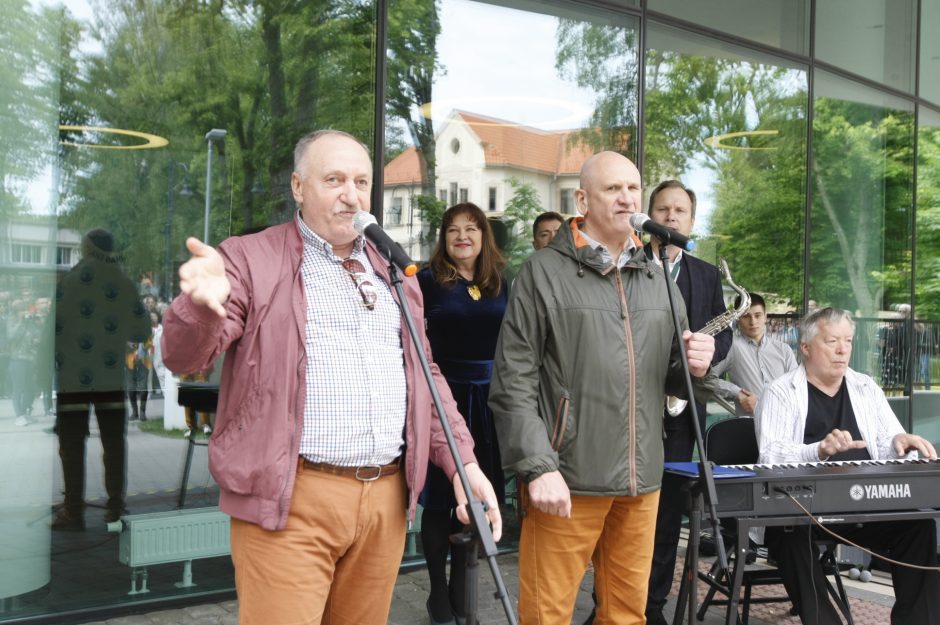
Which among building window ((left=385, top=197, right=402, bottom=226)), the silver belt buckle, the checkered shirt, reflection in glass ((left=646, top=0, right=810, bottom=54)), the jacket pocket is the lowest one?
the silver belt buckle

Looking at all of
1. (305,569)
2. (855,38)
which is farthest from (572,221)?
(855,38)

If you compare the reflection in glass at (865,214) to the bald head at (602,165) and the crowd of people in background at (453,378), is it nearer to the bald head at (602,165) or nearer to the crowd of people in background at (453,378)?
the crowd of people in background at (453,378)

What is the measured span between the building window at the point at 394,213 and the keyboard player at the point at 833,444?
2.39 meters

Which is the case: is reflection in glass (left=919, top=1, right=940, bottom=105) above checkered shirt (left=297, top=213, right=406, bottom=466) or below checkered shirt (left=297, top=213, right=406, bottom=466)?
above

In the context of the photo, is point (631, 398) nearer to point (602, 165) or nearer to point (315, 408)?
point (602, 165)

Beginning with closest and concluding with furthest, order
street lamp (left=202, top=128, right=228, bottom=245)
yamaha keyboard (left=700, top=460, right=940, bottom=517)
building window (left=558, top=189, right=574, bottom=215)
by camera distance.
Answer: yamaha keyboard (left=700, top=460, right=940, bottom=517)
street lamp (left=202, top=128, right=228, bottom=245)
building window (left=558, top=189, right=574, bottom=215)

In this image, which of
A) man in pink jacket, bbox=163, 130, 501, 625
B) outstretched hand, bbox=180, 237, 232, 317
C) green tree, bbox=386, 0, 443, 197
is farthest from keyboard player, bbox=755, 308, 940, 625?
outstretched hand, bbox=180, 237, 232, 317

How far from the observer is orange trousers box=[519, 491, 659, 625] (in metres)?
3.03

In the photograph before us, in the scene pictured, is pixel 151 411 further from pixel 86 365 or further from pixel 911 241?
pixel 911 241

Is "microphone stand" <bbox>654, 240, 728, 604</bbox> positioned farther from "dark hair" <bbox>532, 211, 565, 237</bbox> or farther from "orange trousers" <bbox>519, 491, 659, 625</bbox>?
"dark hair" <bbox>532, 211, 565, 237</bbox>

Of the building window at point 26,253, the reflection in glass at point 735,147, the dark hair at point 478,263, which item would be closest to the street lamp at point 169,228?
the building window at point 26,253

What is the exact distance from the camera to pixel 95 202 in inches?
175

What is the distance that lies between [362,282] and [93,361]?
8.49ft

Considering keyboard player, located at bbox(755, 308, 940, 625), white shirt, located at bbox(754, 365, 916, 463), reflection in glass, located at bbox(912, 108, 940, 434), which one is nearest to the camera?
keyboard player, located at bbox(755, 308, 940, 625)
